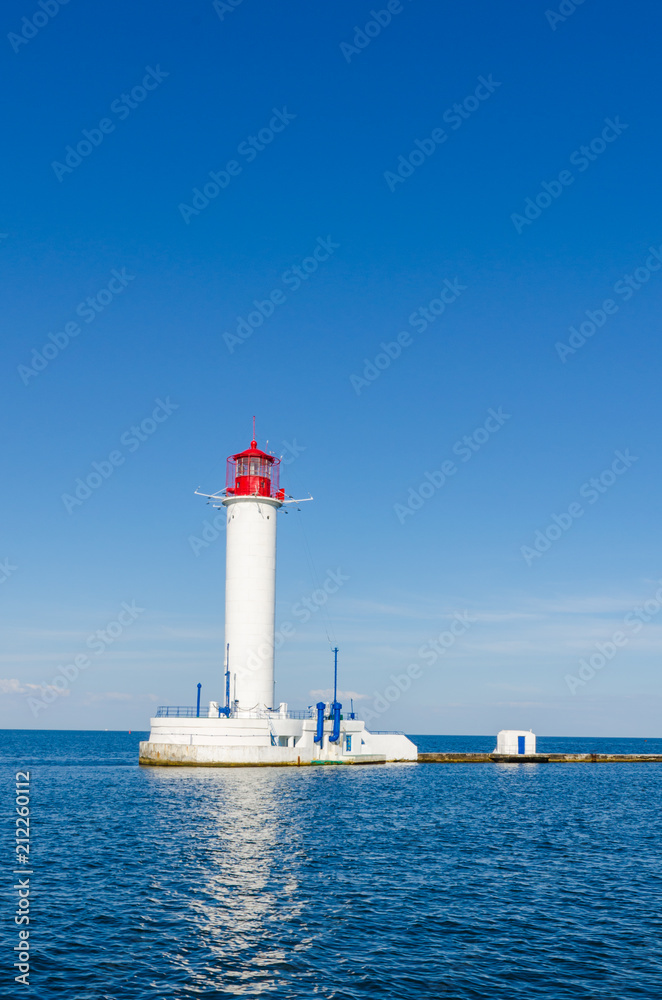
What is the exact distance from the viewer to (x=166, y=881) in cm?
2902

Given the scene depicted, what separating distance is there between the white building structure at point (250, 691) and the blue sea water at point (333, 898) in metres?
13.6

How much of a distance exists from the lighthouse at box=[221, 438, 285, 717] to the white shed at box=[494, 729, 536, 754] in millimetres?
43696

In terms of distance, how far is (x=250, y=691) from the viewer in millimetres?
73375

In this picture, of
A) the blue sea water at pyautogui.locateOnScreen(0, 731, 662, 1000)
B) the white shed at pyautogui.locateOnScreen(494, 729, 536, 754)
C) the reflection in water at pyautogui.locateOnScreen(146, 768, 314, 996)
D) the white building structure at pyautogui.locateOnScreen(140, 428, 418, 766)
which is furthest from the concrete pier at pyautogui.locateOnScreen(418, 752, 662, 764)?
the reflection in water at pyautogui.locateOnScreen(146, 768, 314, 996)

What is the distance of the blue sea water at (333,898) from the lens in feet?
64.6

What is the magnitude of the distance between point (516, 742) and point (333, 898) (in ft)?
275

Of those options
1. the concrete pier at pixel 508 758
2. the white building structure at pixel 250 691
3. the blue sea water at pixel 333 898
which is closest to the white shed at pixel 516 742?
the concrete pier at pixel 508 758

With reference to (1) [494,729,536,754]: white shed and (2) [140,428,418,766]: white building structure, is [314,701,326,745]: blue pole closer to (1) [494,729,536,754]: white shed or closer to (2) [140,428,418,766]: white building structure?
(2) [140,428,418,766]: white building structure

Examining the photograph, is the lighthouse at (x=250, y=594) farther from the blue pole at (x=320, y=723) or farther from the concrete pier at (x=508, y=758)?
the concrete pier at (x=508, y=758)

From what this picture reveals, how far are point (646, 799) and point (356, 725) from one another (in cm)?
2763

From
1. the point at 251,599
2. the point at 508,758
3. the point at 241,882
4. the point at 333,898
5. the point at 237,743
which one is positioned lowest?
the point at 508,758

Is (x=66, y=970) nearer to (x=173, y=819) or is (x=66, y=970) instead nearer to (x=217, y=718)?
(x=173, y=819)

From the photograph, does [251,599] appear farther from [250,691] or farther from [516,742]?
[516,742]

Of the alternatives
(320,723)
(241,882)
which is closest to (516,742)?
(320,723)
